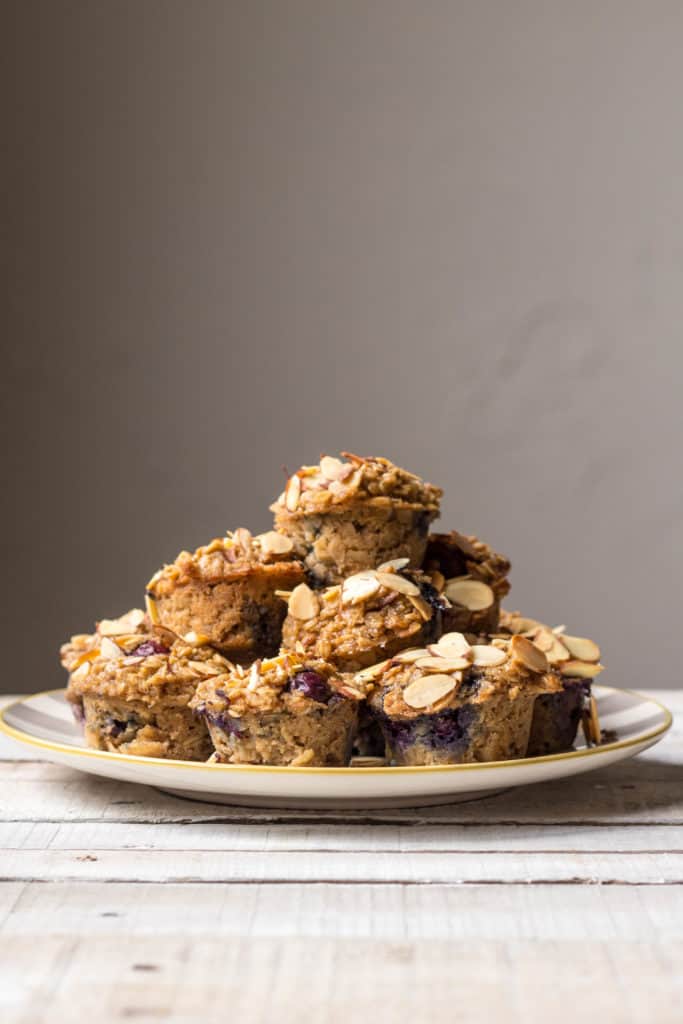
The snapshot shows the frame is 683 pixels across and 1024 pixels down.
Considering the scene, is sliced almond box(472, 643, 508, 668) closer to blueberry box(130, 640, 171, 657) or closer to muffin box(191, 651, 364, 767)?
muffin box(191, 651, 364, 767)

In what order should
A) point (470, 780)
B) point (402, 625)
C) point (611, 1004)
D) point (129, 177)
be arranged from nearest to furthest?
point (611, 1004) → point (470, 780) → point (402, 625) → point (129, 177)

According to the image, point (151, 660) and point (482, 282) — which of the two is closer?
point (151, 660)

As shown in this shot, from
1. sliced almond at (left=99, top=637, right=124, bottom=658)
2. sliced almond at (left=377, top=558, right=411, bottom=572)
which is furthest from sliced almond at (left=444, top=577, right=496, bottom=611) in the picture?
sliced almond at (left=99, top=637, right=124, bottom=658)

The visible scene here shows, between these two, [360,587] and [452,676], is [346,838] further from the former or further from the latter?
[360,587]

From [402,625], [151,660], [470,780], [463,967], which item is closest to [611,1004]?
[463,967]

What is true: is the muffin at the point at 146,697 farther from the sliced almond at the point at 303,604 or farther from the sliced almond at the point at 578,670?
the sliced almond at the point at 578,670

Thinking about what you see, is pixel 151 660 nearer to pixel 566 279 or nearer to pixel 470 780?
pixel 470 780
